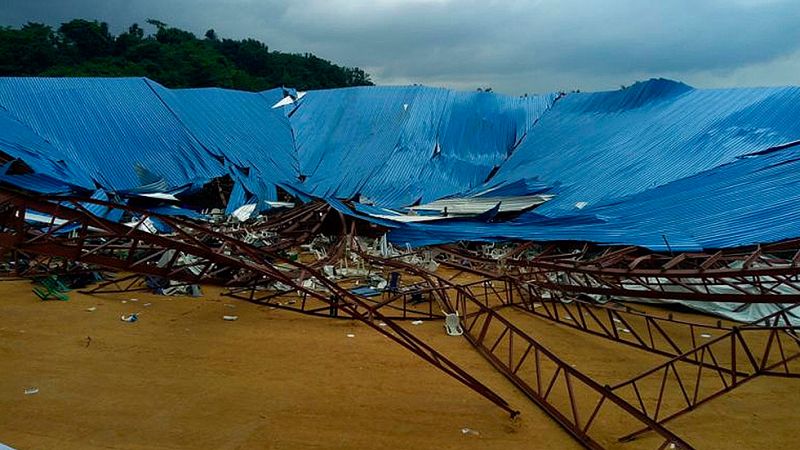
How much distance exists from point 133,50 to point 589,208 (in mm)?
39201

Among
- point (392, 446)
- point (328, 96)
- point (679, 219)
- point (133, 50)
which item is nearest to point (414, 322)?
point (392, 446)

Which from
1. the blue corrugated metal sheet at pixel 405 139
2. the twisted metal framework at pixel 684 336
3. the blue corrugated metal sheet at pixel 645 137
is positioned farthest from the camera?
the blue corrugated metal sheet at pixel 405 139

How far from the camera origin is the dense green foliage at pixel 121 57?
120 feet

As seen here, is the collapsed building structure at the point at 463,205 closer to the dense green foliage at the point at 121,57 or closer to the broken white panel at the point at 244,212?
the broken white panel at the point at 244,212

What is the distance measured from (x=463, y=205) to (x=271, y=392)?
13065 millimetres

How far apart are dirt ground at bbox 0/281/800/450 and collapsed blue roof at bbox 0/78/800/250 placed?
22.5ft

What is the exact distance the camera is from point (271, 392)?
24.3 ft

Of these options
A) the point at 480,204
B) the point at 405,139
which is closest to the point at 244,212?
the point at 405,139

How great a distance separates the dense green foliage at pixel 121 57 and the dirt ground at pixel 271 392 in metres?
32.1

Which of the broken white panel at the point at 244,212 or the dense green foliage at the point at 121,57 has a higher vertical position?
the dense green foliage at the point at 121,57

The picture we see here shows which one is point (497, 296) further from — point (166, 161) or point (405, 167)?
point (166, 161)

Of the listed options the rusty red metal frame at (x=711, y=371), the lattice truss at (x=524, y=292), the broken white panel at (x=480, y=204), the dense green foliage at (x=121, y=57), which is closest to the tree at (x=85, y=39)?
the dense green foliage at (x=121, y=57)

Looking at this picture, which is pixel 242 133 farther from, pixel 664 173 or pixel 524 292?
pixel 664 173

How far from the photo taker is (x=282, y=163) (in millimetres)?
24109
